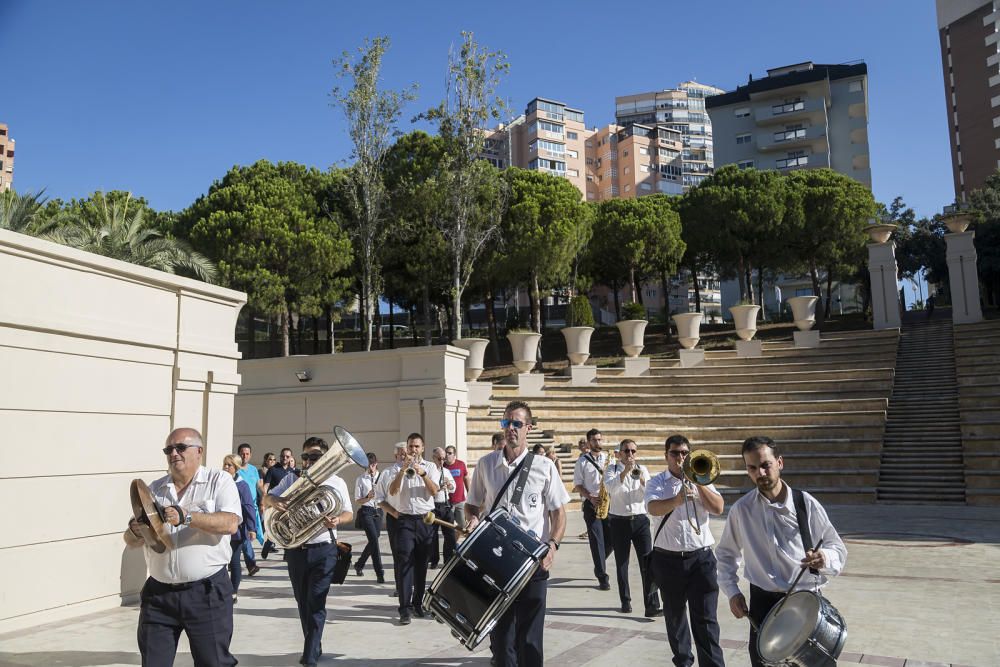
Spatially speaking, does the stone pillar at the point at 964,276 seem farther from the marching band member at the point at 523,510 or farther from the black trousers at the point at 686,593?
the marching band member at the point at 523,510

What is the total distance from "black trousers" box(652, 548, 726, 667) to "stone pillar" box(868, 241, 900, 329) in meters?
25.0

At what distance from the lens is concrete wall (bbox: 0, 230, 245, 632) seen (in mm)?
7320

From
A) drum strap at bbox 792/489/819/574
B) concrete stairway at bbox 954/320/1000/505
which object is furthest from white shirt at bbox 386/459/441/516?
concrete stairway at bbox 954/320/1000/505

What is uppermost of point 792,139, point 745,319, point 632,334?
point 792,139

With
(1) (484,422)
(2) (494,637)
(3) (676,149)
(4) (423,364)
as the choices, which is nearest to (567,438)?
(1) (484,422)

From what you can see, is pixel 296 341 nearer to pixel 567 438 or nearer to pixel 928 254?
pixel 567 438

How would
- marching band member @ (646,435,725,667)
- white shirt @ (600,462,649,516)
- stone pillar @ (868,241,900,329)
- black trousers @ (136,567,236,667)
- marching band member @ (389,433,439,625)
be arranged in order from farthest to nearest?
stone pillar @ (868,241,900,329) → white shirt @ (600,462,649,516) → marching band member @ (389,433,439,625) → marching band member @ (646,435,725,667) → black trousers @ (136,567,236,667)

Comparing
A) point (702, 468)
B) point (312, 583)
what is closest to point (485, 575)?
point (702, 468)

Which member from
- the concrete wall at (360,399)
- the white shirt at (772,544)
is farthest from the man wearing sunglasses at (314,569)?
the concrete wall at (360,399)

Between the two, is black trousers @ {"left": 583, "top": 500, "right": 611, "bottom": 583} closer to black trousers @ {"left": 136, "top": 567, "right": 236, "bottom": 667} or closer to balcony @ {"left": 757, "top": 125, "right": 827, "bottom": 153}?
black trousers @ {"left": 136, "top": 567, "right": 236, "bottom": 667}

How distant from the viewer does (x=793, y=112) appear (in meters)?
70.6

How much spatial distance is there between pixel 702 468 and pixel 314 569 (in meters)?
3.36

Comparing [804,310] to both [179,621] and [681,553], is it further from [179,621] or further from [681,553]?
[179,621]

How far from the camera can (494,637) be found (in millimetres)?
4781
